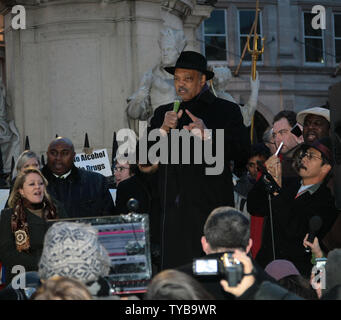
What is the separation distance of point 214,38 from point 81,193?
96.5ft

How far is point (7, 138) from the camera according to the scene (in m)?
11.5

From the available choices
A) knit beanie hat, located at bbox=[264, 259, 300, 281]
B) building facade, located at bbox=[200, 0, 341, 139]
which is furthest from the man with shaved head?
building facade, located at bbox=[200, 0, 341, 139]

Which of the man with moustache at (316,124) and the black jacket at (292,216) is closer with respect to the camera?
the black jacket at (292,216)

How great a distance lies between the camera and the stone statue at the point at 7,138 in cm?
1152

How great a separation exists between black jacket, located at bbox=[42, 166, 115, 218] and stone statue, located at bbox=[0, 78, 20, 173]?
395cm

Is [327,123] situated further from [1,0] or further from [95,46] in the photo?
[1,0]

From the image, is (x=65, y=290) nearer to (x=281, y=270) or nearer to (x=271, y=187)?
(x=281, y=270)

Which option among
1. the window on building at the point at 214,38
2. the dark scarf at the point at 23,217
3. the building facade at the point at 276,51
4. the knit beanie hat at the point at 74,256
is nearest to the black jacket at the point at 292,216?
the dark scarf at the point at 23,217

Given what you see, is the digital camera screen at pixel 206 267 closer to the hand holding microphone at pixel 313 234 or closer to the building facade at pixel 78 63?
the hand holding microphone at pixel 313 234

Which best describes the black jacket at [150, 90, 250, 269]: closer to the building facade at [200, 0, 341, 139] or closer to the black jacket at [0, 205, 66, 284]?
the black jacket at [0, 205, 66, 284]

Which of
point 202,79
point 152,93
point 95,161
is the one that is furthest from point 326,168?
point 152,93

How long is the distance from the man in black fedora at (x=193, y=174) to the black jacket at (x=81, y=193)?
148 cm

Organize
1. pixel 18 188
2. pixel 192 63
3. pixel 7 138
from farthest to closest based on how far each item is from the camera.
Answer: pixel 7 138
pixel 18 188
pixel 192 63
